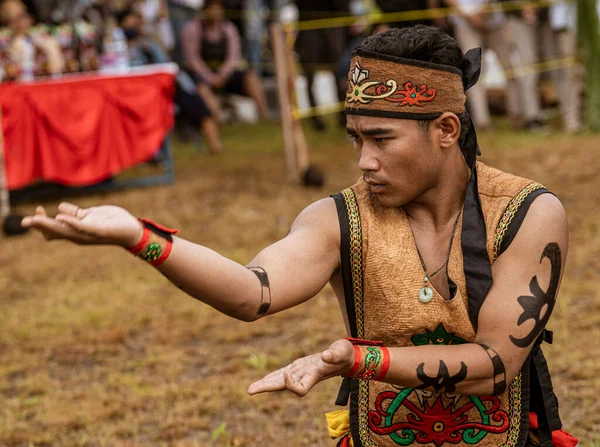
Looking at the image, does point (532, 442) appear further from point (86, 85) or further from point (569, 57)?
point (569, 57)

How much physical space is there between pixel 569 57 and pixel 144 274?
243 inches

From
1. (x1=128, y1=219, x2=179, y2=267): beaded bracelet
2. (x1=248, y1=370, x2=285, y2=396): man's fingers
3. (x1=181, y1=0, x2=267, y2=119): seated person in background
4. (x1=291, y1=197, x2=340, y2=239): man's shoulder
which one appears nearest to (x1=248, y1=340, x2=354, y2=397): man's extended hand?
(x1=248, y1=370, x2=285, y2=396): man's fingers

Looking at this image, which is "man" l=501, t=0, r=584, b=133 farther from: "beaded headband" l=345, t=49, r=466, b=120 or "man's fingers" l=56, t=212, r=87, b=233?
"man's fingers" l=56, t=212, r=87, b=233

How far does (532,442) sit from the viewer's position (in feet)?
8.30

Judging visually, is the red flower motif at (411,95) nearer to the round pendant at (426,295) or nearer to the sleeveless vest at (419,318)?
the sleeveless vest at (419,318)

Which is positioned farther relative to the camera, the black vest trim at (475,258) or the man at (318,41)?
the man at (318,41)

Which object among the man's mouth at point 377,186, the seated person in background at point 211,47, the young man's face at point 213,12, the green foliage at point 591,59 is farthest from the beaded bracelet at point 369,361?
the young man's face at point 213,12

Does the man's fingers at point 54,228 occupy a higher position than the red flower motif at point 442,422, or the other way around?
the man's fingers at point 54,228

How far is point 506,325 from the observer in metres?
2.21

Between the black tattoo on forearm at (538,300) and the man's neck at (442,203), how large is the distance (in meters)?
0.29

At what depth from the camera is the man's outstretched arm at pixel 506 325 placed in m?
2.13

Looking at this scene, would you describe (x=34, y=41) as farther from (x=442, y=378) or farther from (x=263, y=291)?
(x=442, y=378)

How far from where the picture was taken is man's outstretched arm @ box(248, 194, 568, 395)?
7.00ft

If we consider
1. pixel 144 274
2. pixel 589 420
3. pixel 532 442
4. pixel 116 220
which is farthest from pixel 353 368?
pixel 144 274
